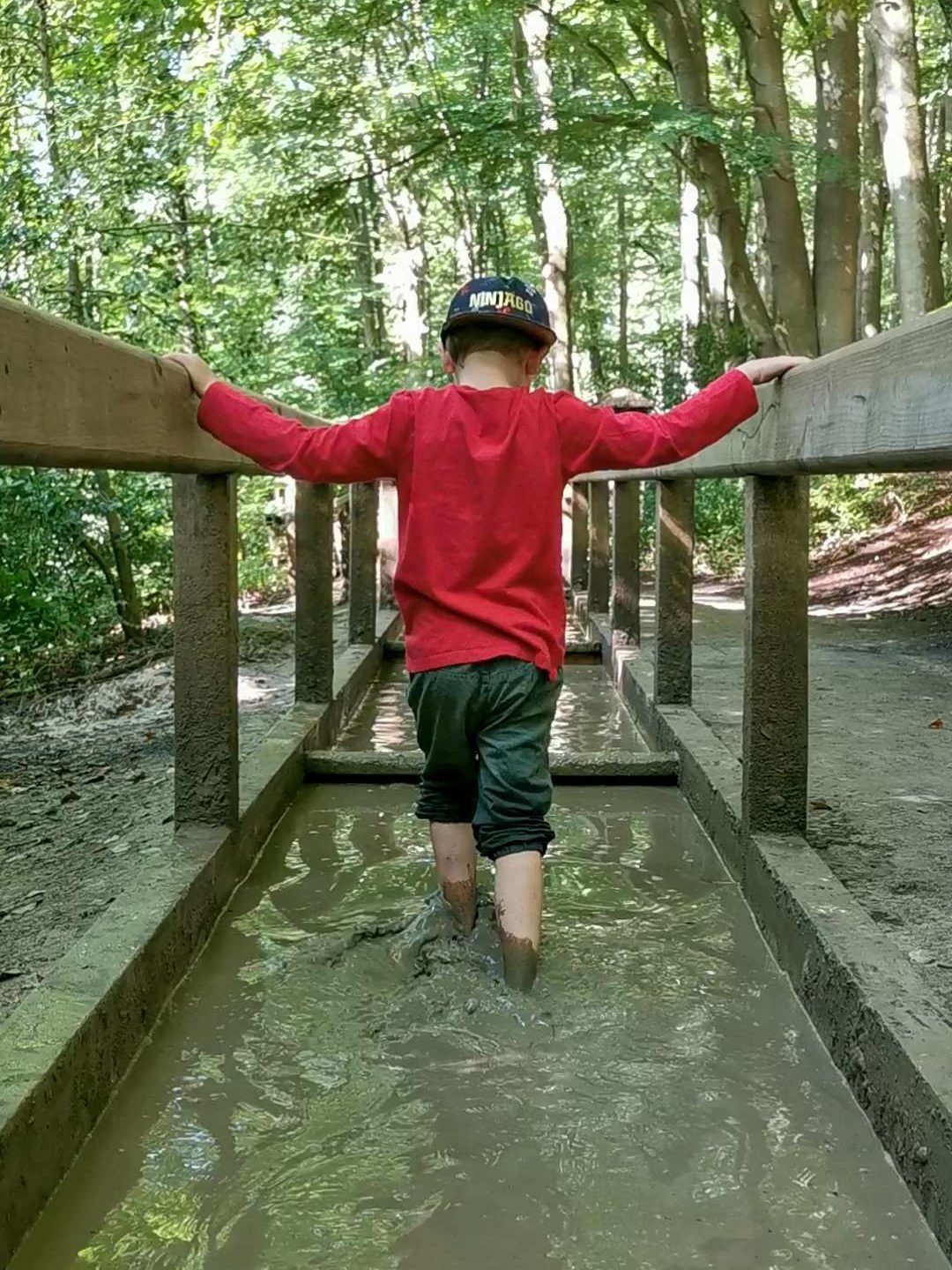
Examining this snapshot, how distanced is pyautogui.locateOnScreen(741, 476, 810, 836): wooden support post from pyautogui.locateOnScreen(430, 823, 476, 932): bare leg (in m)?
0.86

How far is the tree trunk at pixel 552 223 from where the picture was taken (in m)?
16.7

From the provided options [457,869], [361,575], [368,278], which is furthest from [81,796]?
[368,278]

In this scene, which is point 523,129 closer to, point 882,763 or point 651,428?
point 882,763

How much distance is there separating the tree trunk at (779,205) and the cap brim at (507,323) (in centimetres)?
1150

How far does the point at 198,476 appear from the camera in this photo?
411 centimetres

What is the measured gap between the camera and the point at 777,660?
407 cm

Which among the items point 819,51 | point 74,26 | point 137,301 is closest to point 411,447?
point 137,301

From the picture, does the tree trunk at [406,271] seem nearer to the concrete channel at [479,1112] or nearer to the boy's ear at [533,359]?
the boy's ear at [533,359]

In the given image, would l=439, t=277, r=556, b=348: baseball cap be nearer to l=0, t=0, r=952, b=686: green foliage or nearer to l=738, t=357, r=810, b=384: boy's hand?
l=738, t=357, r=810, b=384: boy's hand

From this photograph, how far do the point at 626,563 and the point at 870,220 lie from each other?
15.8 metres

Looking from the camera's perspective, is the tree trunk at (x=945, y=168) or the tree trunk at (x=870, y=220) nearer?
the tree trunk at (x=945, y=168)

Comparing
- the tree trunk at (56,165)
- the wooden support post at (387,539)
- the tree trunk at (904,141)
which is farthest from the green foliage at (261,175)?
the wooden support post at (387,539)

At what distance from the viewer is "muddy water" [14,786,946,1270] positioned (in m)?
2.32

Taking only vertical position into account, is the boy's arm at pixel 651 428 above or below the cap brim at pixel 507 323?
below
